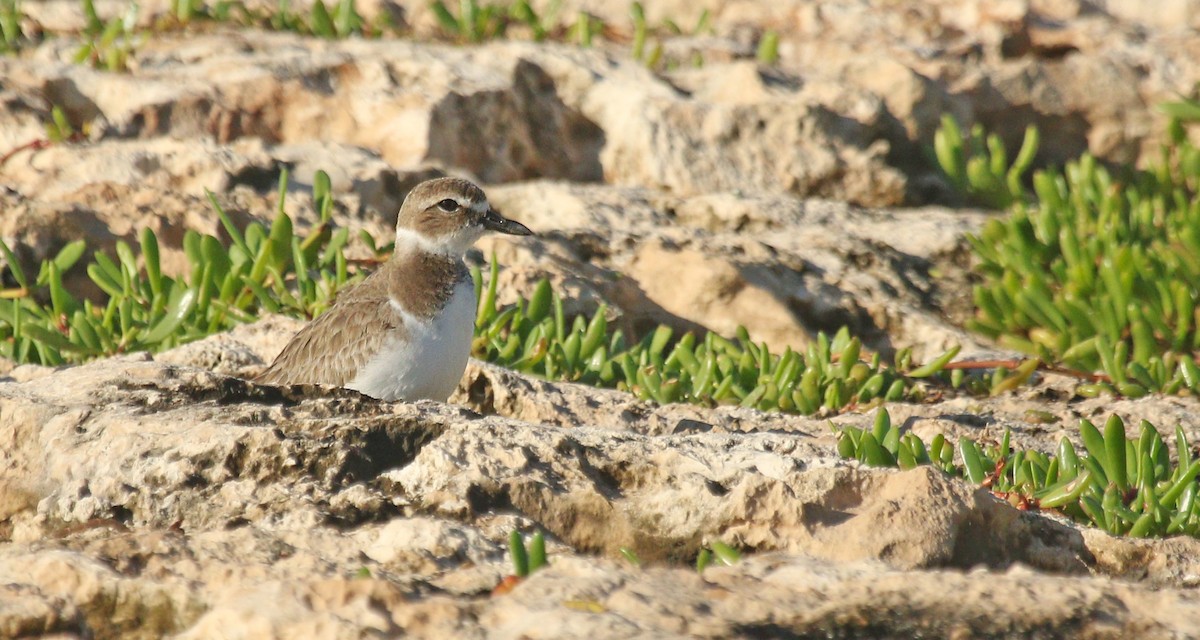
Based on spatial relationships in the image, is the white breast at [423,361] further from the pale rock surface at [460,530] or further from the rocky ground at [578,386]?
the pale rock surface at [460,530]

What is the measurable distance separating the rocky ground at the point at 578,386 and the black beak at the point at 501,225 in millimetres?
565

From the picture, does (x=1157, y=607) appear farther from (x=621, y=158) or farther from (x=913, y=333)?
(x=621, y=158)

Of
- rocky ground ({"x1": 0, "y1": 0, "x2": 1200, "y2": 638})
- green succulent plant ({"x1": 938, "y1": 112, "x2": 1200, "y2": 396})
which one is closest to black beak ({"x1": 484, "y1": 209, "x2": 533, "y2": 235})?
rocky ground ({"x1": 0, "y1": 0, "x2": 1200, "y2": 638})

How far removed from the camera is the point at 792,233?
26.7 feet

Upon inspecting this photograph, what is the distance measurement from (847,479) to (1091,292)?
428 centimetres

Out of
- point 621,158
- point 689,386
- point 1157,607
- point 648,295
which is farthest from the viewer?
point 621,158

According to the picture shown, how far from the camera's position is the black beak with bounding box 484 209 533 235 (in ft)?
21.7

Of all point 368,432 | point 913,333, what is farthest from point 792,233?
point 368,432

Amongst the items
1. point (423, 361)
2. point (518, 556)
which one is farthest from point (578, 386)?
point (518, 556)

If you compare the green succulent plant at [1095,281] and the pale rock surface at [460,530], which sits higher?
the pale rock surface at [460,530]

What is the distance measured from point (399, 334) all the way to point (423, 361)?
21 centimetres

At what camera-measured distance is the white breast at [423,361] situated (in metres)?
5.60

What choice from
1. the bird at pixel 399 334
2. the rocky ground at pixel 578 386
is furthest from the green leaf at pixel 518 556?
the bird at pixel 399 334

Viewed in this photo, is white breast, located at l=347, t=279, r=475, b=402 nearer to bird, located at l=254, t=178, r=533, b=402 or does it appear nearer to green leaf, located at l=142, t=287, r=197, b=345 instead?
bird, located at l=254, t=178, r=533, b=402
